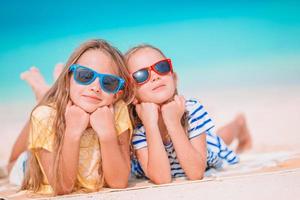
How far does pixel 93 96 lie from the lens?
1.74 meters

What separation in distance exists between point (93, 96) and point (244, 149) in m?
1.74

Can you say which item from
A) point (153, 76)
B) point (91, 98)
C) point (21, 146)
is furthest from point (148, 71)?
point (21, 146)

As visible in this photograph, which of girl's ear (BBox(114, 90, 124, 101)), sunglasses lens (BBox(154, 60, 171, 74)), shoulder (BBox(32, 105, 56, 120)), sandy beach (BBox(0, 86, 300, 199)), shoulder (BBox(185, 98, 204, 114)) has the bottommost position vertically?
sandy beach (BBox(0, 86, 300, 199))

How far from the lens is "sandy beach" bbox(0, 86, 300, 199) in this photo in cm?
152

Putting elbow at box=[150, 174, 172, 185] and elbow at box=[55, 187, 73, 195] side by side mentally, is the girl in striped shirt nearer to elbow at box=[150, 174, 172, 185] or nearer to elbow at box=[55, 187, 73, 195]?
elbow at box=[150, 174, 172, 185]

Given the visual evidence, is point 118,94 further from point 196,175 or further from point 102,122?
point 196,175

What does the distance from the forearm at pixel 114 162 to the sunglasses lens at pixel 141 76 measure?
28 centimetres

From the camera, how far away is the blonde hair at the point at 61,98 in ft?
5.68

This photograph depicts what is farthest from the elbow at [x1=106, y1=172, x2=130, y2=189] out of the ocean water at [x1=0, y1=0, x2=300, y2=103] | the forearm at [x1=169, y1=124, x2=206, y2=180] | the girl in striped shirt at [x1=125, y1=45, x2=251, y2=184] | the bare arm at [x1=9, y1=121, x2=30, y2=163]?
the ocean water at [x1=0, y1=0, x2=300, y2=103]

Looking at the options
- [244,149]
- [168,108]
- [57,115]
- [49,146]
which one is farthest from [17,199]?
[244,149]

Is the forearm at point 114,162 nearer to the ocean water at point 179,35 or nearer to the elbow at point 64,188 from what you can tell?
the elbow at point 64,188

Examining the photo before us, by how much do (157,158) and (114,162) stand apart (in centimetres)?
17

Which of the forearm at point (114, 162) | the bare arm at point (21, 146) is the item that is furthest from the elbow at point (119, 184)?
the bare arm at point (21, 146)

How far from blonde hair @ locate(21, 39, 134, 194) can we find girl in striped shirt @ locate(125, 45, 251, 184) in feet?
0.20
